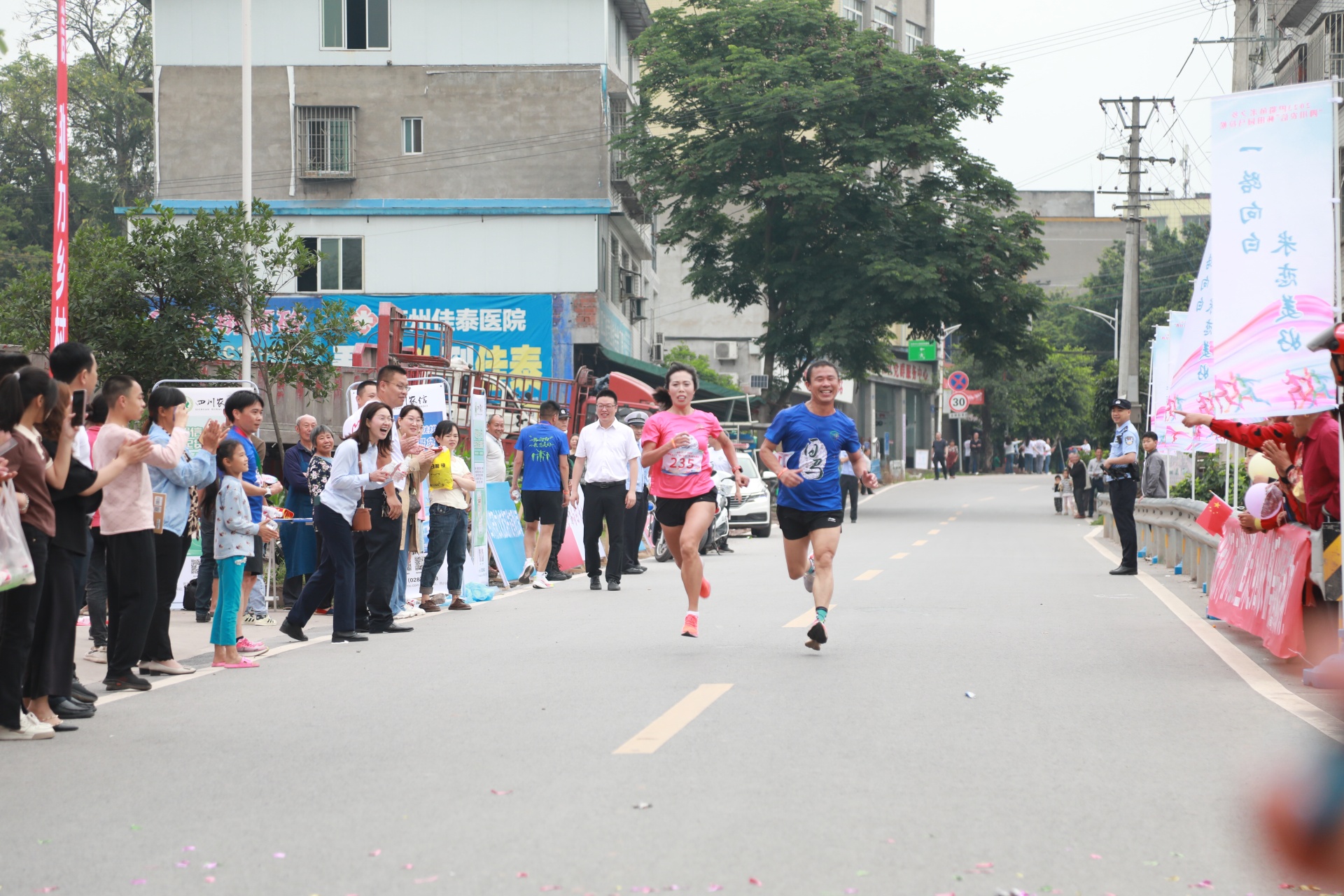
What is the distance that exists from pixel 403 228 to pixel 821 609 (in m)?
29.8

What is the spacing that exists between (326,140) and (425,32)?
3.67 m

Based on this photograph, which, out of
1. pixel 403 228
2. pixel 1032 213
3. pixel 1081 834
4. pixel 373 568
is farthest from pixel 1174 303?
pixel 1081 834

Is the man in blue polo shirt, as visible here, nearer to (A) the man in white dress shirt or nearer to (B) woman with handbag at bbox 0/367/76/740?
(A) the man in white dress shirt

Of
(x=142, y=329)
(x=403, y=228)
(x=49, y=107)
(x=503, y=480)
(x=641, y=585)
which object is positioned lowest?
(x=641, y=585)

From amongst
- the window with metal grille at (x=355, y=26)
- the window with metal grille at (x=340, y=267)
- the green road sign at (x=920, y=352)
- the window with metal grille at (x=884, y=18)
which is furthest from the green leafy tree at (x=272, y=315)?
the green road sign at (x=920, y=352)

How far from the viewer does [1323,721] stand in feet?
24.2

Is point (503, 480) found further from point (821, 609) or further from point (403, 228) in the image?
point (403, 228)

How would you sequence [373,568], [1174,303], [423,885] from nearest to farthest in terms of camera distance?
[423,885] < [373,568] < [1174,303]

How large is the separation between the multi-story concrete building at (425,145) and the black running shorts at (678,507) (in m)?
26.8

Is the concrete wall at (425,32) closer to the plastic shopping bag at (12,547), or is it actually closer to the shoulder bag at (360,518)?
the shoulder bag at (360,518)

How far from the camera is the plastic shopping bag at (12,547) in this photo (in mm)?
6766

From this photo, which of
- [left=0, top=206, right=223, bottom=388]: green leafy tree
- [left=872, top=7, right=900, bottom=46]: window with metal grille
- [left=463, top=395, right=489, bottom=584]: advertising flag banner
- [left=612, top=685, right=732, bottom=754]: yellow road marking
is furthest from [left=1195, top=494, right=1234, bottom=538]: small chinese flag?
[left=872, top=7, right=900, bottom=46]: window with metal grille

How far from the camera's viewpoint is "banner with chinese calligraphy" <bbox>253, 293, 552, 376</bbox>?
37719mm

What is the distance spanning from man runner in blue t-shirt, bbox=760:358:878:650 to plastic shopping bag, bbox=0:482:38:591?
189 inches
